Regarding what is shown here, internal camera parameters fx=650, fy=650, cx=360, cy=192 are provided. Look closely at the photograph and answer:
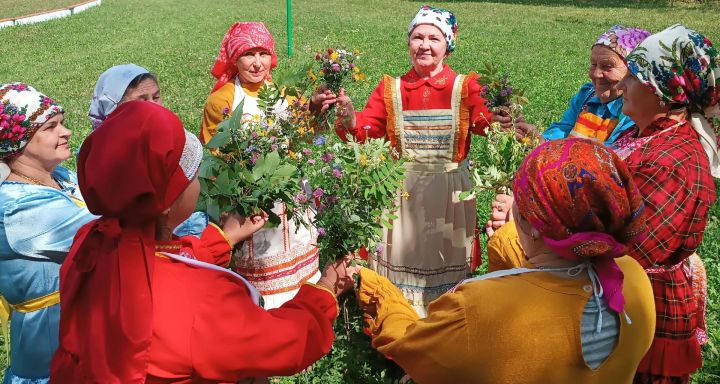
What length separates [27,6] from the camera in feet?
96.5

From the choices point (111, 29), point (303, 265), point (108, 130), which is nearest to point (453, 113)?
point (303, 265)

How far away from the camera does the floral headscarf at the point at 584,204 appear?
186 cm

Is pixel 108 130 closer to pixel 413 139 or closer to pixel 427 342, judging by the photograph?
pixel 427 342

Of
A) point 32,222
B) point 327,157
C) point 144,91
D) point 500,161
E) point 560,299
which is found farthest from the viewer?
point 144,91

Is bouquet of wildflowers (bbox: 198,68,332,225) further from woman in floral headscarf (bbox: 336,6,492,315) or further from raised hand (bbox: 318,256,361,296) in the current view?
woman in floral headscarf (bbox: 336,6,492,315)

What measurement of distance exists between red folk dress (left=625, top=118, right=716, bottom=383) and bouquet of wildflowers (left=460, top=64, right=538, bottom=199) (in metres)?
0.70

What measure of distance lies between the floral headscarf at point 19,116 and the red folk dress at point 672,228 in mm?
2624

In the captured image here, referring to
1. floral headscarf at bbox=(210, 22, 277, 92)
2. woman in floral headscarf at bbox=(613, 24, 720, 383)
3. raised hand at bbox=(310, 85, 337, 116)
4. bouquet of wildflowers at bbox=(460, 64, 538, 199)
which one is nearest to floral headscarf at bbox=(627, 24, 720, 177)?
woman in floral headscarf at bbox=(613, 24, 720, 383)

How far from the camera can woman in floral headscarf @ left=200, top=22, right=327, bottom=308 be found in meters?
4.19

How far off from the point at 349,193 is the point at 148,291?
4.50 feet

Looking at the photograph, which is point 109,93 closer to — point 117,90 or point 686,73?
point 117,90

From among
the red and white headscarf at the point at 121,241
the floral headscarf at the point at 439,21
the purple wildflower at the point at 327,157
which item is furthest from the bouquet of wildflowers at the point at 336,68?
the red and white headscarf at the point at 121,241

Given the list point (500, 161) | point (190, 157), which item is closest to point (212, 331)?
point (190, 157)

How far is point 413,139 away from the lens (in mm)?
4445
